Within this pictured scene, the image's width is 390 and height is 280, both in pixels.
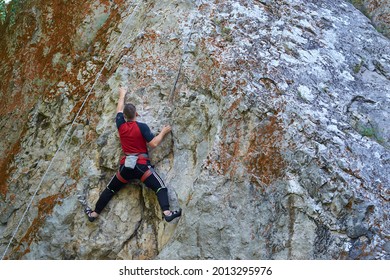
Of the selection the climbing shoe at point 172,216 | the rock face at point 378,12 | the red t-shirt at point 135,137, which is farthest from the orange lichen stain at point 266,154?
the rock face at point 378,12

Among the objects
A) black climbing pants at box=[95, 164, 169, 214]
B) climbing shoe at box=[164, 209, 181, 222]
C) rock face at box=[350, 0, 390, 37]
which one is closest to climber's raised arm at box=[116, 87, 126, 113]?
black climbing pants at box=[95, 164, 169, 214]

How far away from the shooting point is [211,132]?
7.05 metres

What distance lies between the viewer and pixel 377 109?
24.0 feet

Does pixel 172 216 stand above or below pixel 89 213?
above

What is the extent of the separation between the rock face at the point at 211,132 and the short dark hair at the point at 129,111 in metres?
0.43

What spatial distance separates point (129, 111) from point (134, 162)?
803 mm

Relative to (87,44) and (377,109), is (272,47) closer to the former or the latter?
(377,109)

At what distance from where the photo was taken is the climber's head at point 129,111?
279 inches

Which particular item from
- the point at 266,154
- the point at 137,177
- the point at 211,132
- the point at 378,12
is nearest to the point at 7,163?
the point at 137,177

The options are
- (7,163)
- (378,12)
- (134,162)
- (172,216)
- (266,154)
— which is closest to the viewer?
(266,154)

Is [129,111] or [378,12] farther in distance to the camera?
[378,12]

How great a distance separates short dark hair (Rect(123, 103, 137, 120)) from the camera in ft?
23.2

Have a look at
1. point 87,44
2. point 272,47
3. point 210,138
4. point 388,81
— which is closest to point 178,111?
point 210,138

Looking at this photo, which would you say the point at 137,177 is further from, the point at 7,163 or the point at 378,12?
the point at 378,12
